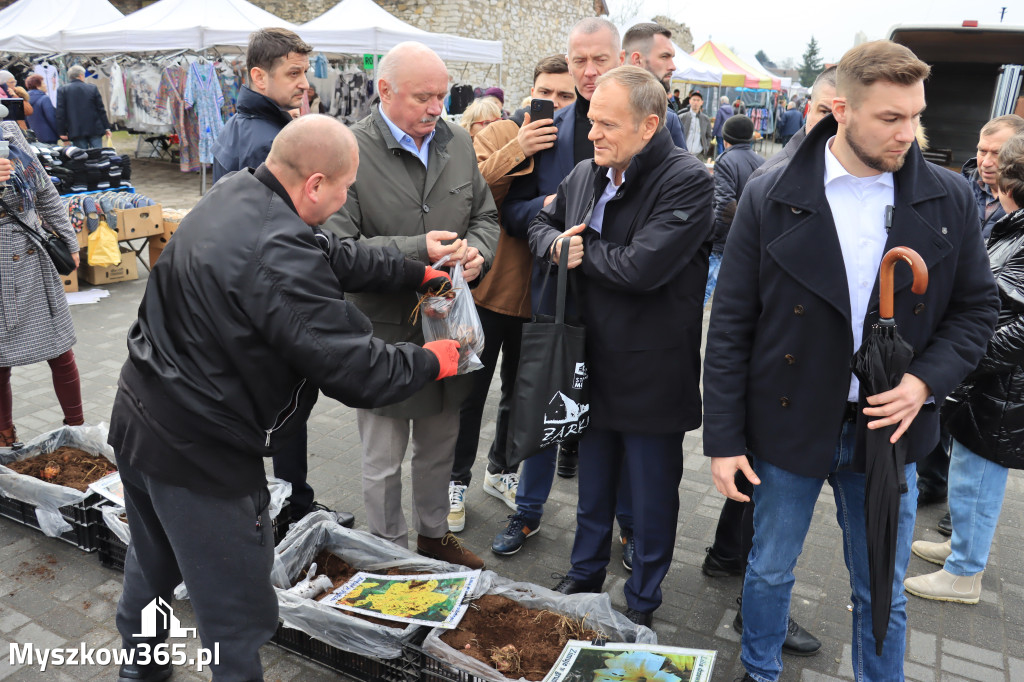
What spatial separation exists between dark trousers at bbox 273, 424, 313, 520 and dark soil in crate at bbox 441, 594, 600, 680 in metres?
1.20

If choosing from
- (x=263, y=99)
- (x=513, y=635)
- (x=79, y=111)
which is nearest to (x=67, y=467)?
(x=263, y=99)

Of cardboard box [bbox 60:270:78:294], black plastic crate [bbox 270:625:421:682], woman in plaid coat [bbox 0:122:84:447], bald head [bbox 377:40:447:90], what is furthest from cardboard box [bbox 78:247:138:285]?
black plastic crate [bbox 270:625:421:682]

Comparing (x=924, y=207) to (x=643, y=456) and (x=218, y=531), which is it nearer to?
(x=643, y=456)

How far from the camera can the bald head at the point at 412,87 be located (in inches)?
115

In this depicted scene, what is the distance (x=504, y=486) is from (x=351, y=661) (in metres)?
1.53

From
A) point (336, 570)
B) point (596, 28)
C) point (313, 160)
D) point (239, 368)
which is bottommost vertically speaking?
point (336, 570)

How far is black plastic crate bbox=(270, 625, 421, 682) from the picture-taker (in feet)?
8.43

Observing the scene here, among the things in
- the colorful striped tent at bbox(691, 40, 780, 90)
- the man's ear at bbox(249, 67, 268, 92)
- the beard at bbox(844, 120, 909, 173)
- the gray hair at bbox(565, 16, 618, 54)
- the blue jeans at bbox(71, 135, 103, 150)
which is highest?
the colorful striped tent at bbox(691, 40, 780, 90)

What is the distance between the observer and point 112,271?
318 inches

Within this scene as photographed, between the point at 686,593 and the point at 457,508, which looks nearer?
the point at 686,593

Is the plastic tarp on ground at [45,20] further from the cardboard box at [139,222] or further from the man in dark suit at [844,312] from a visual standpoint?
the man in dark suit at [844,312]

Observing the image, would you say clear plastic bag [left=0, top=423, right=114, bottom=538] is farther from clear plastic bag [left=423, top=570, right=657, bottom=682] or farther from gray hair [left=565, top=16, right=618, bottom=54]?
gray hair [left=565, top=16, right=618, bottom=54]

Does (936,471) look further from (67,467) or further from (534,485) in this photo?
(67,467)

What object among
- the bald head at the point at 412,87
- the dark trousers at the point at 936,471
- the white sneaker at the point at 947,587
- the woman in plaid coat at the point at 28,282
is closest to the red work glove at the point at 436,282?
the bald head at the point at 412,87
